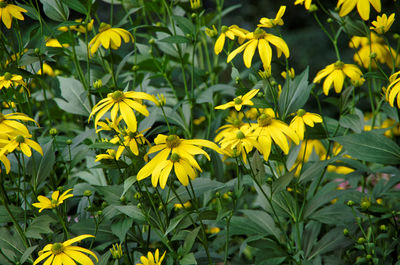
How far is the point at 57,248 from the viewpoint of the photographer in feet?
3.15

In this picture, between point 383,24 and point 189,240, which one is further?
point 383,24

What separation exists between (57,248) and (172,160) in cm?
29

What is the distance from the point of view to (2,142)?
1.02 m

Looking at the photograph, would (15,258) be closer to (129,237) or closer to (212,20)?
(129,237)

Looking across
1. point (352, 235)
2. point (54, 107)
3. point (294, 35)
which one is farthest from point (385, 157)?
point (294, 35)

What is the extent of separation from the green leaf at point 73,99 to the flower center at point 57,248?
0.56m

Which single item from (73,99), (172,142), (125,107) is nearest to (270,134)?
(172,142)

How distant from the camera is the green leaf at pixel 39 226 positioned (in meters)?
1.10

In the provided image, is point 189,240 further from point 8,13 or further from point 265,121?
point 8,13

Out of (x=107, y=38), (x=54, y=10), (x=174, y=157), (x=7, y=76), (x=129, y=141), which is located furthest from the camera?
(x=54, y=10)

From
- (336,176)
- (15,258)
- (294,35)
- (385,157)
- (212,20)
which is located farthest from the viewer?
(294,35)

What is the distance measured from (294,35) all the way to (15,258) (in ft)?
12.5

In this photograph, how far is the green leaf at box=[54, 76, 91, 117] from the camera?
1460 mm

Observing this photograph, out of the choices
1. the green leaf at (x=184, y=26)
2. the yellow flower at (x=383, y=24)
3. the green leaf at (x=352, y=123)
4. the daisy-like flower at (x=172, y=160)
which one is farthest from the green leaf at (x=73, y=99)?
the yellow flower at (x=383, y=24)
